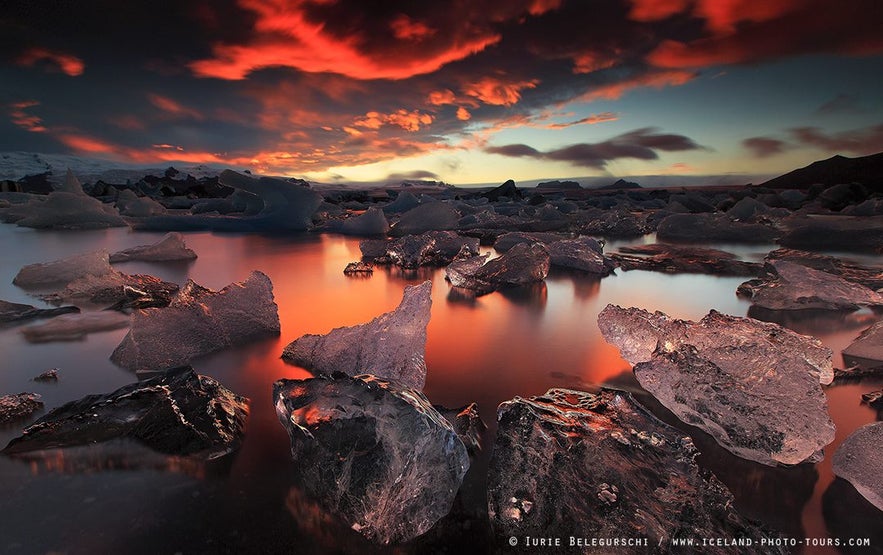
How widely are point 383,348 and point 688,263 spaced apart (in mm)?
3452

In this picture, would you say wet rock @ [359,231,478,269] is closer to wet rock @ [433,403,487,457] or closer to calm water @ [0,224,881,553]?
calm water @ [0,224,881,553]

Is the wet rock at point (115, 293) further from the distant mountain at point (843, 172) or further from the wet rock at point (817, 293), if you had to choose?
the distant mountain at point (843, 172)

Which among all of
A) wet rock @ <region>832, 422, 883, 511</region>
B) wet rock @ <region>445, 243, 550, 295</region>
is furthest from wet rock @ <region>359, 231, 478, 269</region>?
wet rock @ <region>832, 422, 883, 511</region>

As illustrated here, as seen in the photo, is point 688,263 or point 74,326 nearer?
point 74,326

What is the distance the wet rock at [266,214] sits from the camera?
689 centimetres

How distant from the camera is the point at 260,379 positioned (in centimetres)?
135

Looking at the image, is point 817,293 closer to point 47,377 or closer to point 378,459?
point 378,459

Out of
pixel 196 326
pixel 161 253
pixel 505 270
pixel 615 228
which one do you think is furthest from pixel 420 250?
pixel 615 228

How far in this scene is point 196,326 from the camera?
159 centimetres

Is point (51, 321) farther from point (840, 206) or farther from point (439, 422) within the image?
point (840, 206)

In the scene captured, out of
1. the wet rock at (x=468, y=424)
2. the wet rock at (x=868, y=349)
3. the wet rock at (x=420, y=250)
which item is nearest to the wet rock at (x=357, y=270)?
the wet rock at (x=420, y=250)

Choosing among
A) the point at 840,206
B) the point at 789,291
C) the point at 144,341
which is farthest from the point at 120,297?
the point at 840,206

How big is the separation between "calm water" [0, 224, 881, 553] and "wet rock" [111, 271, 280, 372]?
0.24ft

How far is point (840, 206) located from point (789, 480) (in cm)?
1289
